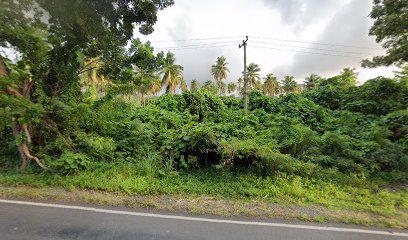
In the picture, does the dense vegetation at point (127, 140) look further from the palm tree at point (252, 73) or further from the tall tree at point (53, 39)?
the palm tree at point (252, 73)

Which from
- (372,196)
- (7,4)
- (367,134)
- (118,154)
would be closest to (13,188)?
(118,154)

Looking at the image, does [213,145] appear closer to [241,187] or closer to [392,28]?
[241,187]

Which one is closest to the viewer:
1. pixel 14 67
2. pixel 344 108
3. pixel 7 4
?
pixel 14 67

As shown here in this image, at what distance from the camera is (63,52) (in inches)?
254

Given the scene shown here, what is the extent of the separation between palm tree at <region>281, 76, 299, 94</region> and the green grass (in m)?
59.9

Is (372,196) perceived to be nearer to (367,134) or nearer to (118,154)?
(367,134)

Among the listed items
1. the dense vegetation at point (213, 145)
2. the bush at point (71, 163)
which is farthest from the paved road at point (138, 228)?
the dense vegetation at point (213, 145)

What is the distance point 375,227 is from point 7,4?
1053cm

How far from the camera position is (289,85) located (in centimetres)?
6056

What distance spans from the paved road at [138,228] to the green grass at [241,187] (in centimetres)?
94

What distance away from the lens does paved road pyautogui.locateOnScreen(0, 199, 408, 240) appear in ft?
10.1

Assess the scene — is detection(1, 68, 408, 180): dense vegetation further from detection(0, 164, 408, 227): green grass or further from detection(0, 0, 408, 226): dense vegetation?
detection(0, 164, 408, 227): green grass

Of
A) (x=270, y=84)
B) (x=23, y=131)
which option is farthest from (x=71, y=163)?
(x=270, y=84)

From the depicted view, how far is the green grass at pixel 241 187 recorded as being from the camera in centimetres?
446
